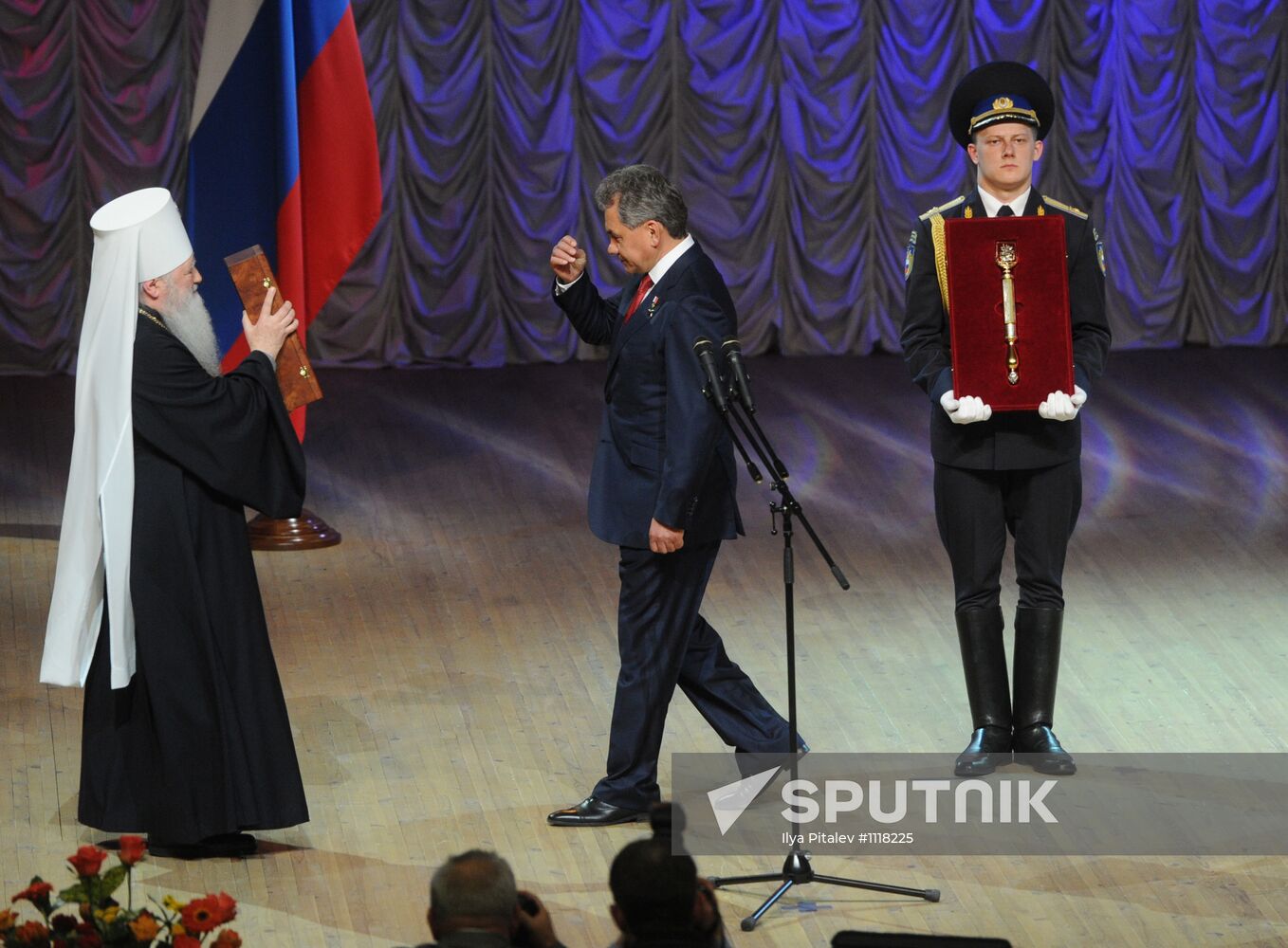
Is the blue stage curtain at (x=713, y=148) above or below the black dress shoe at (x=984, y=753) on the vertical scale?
above

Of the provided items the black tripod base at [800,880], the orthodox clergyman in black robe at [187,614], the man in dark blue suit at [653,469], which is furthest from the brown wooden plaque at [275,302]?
the black tripod base at [800,880]

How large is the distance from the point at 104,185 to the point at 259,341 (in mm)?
7107

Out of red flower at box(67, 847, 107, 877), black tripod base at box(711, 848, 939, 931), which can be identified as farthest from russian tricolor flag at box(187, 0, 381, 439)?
red flower at box(67, 847, 107, 877)

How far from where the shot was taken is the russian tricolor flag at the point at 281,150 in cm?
706

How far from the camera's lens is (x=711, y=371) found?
4.14 metres

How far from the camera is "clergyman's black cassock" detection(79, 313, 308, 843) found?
432cm

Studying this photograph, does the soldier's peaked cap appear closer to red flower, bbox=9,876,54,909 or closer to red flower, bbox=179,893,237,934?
red flower, bbox=179,893,237,934

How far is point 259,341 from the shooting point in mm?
4453

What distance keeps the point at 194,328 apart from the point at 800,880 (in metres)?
1.89

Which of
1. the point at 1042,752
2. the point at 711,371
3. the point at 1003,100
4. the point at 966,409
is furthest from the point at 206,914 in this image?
the point at 1003,100

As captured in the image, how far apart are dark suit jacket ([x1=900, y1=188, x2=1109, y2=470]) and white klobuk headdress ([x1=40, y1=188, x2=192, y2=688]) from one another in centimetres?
185

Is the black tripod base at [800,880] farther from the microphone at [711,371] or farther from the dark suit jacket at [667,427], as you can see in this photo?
the microphone at [711,371]

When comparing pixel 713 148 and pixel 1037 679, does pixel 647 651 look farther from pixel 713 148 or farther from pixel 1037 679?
pixel 713 148

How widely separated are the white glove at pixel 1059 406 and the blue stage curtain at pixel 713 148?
7.18m
